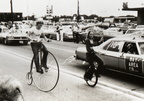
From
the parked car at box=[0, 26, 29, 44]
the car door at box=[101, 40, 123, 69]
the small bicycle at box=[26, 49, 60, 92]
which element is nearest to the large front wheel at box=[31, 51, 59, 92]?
the small bicycle at box=[26, 49, 60, 92]

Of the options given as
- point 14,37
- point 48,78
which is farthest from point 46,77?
point 14,37

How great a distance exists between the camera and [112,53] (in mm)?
9008

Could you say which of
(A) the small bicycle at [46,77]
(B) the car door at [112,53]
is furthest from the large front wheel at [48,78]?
(B) the car door at [112,53]

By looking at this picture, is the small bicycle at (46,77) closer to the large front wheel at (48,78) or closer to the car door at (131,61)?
the large front wheel at (48,78)

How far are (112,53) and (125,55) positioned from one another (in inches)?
25.3

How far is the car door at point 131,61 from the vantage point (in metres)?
7.85

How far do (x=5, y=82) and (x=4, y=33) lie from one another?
70.5 feet

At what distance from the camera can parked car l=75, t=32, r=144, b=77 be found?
7926 millimetres

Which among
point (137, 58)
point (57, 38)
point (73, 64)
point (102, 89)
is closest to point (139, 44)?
point (137, 58)

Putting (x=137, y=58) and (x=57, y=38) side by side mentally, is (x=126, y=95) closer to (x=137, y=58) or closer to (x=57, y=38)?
(x=137, y=58)

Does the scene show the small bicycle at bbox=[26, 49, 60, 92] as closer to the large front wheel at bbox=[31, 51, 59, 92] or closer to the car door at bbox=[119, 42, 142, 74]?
the large front wheel at bbox=[31, 51, 59, 92]

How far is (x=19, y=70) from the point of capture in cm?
1073

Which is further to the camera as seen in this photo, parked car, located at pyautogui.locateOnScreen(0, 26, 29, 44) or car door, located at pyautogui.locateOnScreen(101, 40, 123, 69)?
parked car, located at pyautogui.locateOnScreen(0, 26, 29, 44)

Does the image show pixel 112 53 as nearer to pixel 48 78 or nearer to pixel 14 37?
pixel 48 78
